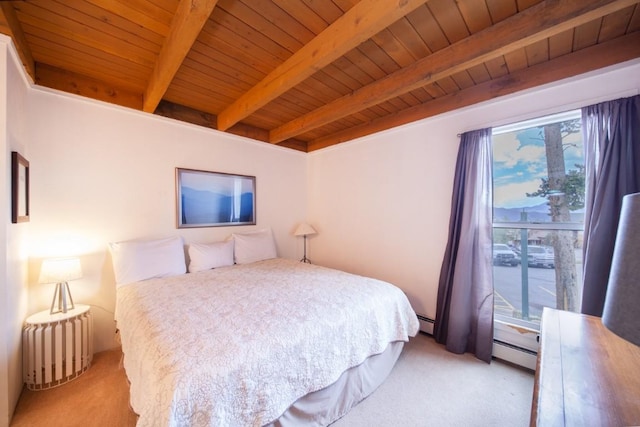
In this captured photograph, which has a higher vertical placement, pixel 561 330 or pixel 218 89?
Answer: pixel 218 89

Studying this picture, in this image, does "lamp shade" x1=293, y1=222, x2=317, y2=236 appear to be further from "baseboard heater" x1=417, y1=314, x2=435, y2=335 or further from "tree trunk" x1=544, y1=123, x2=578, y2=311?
"tree trunk" x1=544, y1=123, x2=578, y2=311

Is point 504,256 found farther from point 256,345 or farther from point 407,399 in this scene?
point 256,345

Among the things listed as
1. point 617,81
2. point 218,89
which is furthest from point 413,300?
point 218,89

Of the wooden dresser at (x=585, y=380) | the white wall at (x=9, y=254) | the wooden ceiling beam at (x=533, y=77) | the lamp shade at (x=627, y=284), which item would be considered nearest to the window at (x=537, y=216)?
the wooden ceiling beam at (x=533, y=77)

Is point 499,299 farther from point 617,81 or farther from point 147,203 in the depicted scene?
point 147,203

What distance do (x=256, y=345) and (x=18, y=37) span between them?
8.00 ft

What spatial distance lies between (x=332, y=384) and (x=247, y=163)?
2775 mm

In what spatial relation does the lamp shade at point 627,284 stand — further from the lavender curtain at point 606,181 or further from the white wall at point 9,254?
the white wall at point 9,254

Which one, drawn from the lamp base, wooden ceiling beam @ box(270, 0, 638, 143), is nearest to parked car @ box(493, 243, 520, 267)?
wooden ceiling beam @ box(270, 0, 638, 143)

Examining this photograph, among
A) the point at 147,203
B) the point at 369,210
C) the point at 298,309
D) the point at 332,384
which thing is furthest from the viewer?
the point at 369,210

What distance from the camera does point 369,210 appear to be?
10.6 feet

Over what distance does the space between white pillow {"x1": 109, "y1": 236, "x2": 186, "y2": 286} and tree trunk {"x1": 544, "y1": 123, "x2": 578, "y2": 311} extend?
3463mm

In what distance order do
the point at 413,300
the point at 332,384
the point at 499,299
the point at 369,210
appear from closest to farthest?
the point at 332,384 → the point at 499,299 → the point at 413,300 → the point at 369,210

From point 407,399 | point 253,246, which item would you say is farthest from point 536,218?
point 253,246
